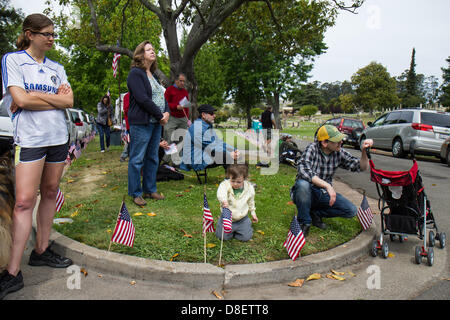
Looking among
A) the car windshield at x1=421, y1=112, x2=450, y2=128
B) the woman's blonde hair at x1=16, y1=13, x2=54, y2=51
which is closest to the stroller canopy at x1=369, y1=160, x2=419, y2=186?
the woman's blonde hair at x1=16, y1=13, x2=54, y2=51

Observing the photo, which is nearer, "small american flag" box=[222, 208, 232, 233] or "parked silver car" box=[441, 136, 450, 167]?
"small american flag" box=[222, 208, 232, 233]

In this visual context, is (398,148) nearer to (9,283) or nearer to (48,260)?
(48,260)

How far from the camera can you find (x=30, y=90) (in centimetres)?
304

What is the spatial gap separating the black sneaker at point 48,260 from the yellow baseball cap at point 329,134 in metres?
3.21

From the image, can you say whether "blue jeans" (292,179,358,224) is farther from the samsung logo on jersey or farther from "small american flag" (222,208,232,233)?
the samsung logo on jersey

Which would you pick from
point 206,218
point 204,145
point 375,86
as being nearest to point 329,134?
point 206,218

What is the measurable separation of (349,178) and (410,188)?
18.9 ft

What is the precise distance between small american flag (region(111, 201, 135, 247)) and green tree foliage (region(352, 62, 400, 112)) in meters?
65.8

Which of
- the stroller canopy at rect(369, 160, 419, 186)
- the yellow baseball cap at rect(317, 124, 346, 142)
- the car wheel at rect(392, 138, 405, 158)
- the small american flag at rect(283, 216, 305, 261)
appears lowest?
the car wheel at rect(392, 138, 405, 158)

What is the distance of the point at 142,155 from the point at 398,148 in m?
12.4

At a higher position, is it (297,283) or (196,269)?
(196,269)

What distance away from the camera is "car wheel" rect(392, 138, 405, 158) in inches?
564

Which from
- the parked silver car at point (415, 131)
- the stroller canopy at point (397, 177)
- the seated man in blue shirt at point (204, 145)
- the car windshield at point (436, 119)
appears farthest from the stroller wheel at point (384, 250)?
the car windshield at point (436, 119)

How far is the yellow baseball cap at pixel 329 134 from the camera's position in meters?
4.36
